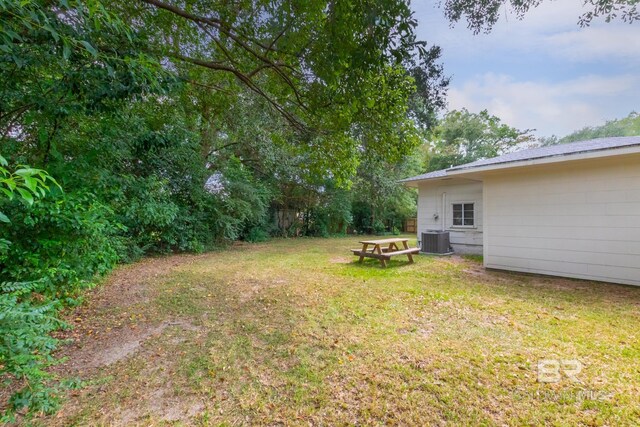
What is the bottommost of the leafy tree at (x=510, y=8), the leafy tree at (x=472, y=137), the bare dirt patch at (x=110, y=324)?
the bare dirt patch at (x=110, y=324)

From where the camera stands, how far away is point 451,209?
9.19m

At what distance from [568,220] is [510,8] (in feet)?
12.9

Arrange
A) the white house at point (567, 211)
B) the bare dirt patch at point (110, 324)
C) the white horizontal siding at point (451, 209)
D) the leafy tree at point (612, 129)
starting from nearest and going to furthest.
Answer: the bare dirt patch at point (110, 324) < the white house at point (567, 211) < the white horizontal siding at point (451, 209) < the leafy tree at point (612, 129)

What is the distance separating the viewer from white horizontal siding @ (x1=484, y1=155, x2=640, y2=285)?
186 inches

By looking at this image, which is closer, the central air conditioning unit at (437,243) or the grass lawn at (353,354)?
the grass lawn at (353,354)

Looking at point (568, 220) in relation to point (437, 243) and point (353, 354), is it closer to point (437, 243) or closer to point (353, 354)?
point (437, 243)

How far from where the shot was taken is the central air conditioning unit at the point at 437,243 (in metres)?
8.55

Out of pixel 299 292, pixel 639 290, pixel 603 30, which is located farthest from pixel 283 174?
pixel 639 290

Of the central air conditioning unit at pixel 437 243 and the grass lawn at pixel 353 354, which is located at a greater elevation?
the central air conditioning unit at pixel 437 243

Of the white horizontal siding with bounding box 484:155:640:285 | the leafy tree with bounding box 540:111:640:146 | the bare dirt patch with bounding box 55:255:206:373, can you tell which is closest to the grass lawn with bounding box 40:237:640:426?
the bare dirt patch with bounding box 55:255:206:373

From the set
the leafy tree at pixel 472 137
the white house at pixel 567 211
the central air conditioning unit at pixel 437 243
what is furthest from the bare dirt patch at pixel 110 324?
the leafy tree at pixel 472 137

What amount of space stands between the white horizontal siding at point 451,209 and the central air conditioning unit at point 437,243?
1.62ft

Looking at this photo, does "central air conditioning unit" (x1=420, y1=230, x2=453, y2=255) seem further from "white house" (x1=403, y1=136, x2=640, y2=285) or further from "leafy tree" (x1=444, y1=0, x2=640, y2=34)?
"leafy tree" (x1=444, y1=0, x2=640, y2=34)

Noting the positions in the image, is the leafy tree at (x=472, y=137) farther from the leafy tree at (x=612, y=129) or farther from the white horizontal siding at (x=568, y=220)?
the white horizontal siding at (x=568, y=220)
